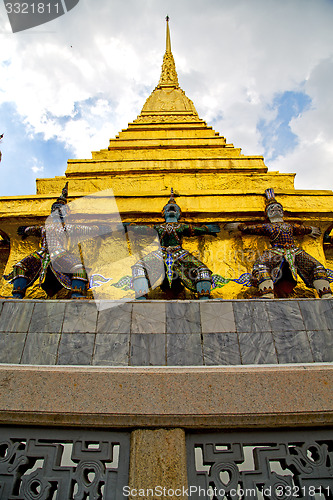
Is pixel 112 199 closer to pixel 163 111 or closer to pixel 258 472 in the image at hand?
pixel 258 472

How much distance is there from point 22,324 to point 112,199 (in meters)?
4.34

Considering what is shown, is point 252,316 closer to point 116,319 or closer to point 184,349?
point 184,349

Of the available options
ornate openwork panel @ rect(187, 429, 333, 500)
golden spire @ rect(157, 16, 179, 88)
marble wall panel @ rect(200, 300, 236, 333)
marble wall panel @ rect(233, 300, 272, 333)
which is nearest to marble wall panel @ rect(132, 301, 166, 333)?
marble wall panel @ rect(200, 300, 236, 333)

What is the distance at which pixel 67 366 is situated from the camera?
3.71 metres

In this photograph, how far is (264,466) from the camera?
10.4 feet

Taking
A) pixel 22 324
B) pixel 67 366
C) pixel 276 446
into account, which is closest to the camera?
pixel 276 446

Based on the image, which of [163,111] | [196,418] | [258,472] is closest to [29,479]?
[196,418]

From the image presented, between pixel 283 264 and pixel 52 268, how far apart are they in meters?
3.98

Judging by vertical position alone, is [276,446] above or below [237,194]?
below

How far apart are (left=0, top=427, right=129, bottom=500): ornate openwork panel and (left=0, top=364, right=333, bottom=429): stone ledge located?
124 mm

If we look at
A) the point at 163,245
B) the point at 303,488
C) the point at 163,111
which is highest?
the point at 163,111

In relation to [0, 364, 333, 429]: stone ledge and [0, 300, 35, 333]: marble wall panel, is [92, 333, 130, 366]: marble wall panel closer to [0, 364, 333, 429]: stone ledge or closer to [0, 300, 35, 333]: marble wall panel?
[0, 364, 333, 429]: stone ledge

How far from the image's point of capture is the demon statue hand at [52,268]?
227 inches

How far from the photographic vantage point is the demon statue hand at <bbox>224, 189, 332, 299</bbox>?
5711mm
